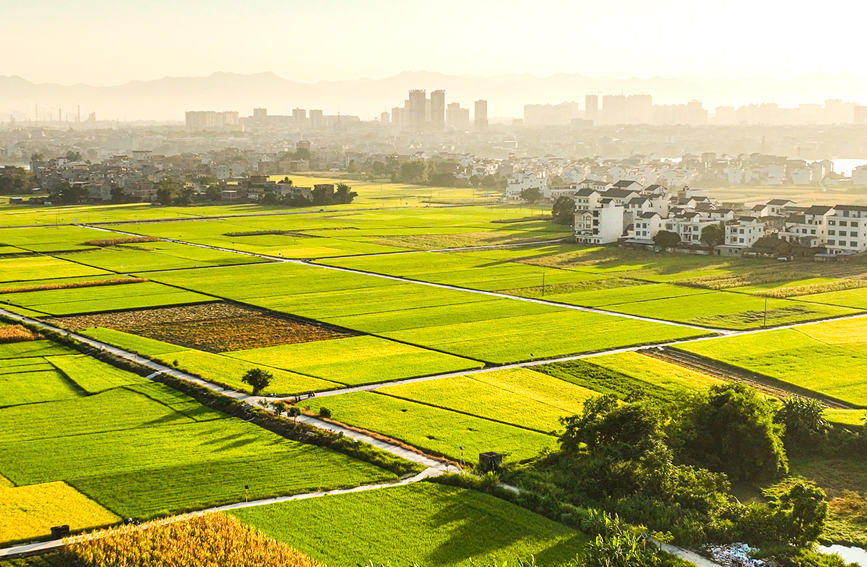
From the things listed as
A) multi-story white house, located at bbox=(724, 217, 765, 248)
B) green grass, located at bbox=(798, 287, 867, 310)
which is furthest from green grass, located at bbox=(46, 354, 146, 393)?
multi-story white house, located at bbox=(724, 217, 765, 248)

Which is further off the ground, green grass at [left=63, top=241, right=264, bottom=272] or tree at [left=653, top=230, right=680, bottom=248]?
tree at [left=653, top=230, right=680, bottom=248]

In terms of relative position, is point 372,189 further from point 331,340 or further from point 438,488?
point 438,488

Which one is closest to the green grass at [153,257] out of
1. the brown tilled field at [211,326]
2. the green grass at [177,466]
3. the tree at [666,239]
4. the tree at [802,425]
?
the brown tilled field at [211,326]

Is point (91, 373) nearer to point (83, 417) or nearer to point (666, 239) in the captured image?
point (83, 417)

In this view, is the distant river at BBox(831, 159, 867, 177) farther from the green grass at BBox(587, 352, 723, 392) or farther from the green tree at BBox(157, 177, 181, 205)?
the green grass at BBox(587, 352, 723, 392)

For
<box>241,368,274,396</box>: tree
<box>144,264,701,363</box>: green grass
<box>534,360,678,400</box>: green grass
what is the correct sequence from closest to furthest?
<box>241,368,274,396</box>: tree, <box>534,360,678,400</box>: green grass, <box>144,264,701,363</box>: green grass

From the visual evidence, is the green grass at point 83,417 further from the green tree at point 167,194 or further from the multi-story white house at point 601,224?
the green tree at point 167,194
